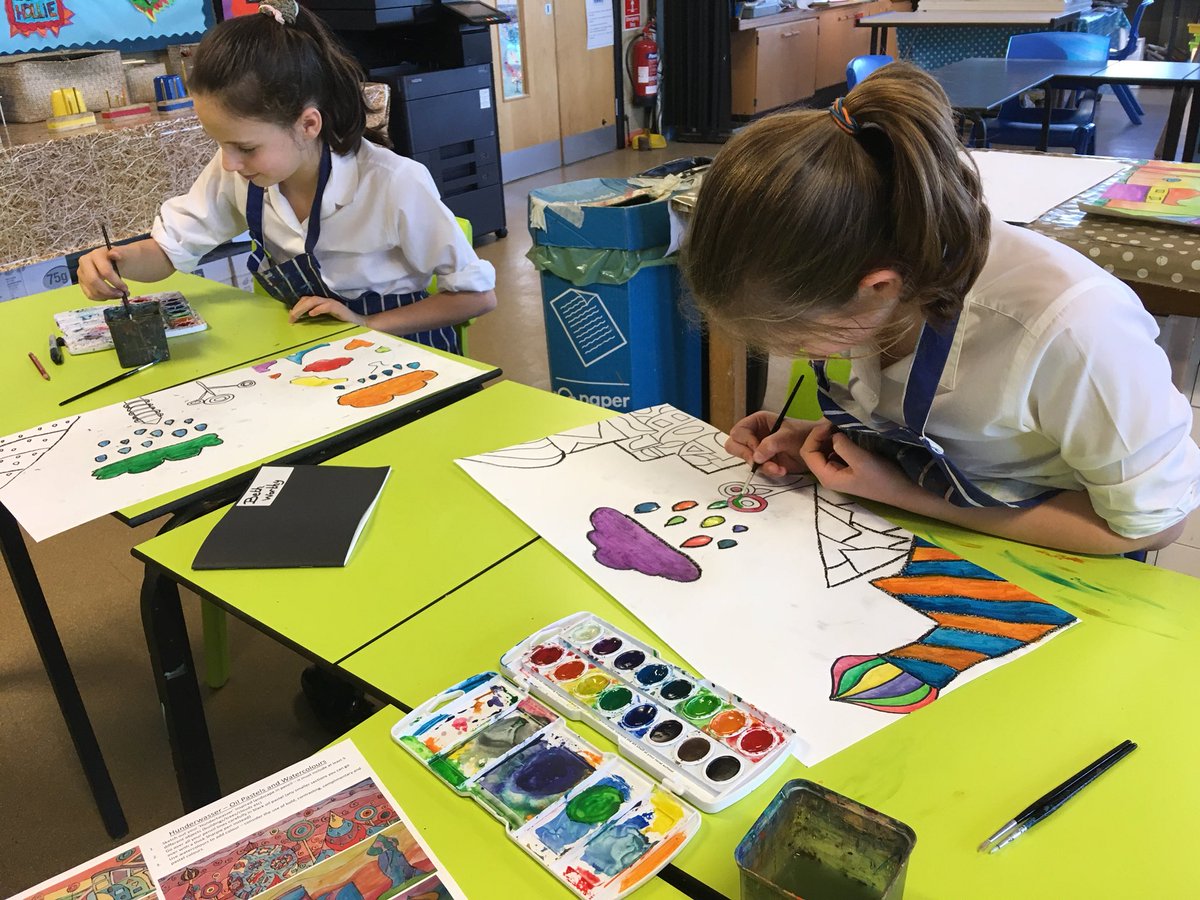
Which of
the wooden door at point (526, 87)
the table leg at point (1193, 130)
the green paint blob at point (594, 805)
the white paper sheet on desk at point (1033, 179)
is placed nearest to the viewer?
the green paint blob at point (594, 805)

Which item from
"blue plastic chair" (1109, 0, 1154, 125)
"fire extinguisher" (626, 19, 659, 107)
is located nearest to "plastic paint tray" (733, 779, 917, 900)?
→ "fire extinguisher" (626, 19, 659, 107)

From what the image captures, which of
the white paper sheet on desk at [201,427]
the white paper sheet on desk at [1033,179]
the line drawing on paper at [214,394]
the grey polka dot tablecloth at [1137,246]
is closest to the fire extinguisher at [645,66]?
the white paper sheet on desk at [1033,179]

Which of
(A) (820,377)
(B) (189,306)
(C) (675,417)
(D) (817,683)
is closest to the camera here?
(D) (817,683)

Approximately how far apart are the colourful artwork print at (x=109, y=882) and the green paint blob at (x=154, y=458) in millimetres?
641

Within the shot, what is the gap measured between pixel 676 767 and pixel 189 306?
1.49 metres

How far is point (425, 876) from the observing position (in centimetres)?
67

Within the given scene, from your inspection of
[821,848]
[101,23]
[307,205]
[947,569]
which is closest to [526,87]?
[101,23]

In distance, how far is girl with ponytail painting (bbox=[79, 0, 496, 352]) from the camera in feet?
5.11

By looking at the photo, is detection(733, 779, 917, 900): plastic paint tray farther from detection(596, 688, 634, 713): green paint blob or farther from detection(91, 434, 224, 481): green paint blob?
detection(91, 434, 224, 481): green paint blob

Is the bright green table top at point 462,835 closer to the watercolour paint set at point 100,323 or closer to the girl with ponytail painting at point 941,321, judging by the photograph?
the girl with ponytail painting at point 941,321

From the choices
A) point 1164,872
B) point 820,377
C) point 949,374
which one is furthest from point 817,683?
point 820,377

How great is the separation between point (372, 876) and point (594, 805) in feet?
0.55

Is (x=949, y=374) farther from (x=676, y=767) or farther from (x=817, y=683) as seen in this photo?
(x=676, y=767)

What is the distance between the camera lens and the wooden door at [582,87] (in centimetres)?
561
